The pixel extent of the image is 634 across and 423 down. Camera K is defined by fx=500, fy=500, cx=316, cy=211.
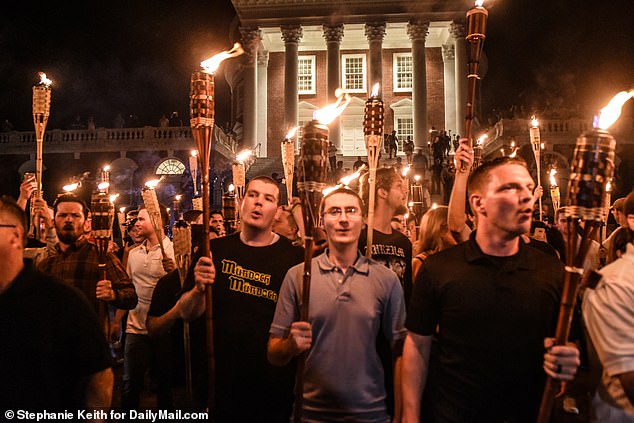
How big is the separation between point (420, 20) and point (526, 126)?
12227 millimetres

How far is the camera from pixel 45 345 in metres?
2.30

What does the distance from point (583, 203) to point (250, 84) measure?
35821 mm

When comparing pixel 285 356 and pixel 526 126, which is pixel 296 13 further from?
pixel 285 356

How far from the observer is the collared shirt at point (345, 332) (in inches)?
113

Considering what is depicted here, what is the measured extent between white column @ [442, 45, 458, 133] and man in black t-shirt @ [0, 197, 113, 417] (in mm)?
36071

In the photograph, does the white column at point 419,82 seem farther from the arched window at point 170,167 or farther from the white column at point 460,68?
the arched window at point 170,167

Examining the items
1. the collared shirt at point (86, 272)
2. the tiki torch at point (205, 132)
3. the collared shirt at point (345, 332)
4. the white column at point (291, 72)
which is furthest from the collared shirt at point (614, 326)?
the white column at point (291, 72)

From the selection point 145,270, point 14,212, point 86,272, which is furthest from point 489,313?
point 145,270

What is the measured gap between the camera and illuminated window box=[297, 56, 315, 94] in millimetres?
40500

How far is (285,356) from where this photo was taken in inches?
108

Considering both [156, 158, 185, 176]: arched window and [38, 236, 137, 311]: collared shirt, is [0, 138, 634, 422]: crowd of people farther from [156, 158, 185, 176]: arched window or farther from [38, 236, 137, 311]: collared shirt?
[156, 158, 185, 176]: arched window

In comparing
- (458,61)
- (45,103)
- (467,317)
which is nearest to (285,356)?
(467,317)

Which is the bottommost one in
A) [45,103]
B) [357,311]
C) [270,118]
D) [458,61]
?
[357,311]

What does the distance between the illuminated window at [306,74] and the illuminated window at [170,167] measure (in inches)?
535
